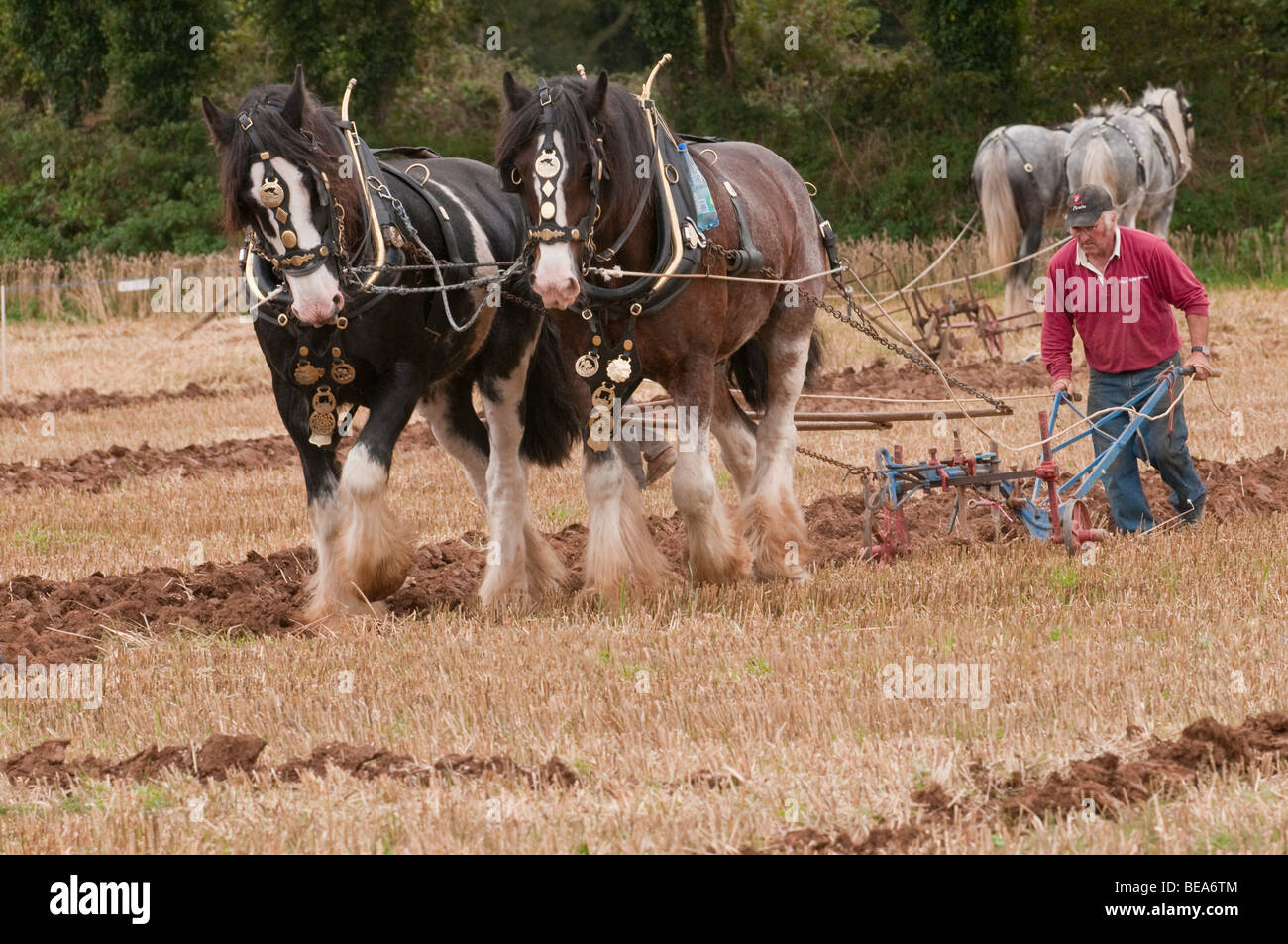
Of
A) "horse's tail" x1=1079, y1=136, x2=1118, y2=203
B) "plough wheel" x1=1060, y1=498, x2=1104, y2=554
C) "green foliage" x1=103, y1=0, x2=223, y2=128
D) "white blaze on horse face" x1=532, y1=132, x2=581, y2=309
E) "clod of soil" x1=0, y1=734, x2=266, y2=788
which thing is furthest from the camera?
"green foliage" x1=103, y1=0, x2=223, y2=128

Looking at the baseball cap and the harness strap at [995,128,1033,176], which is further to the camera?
the harness strap at [995,128,1033,176]

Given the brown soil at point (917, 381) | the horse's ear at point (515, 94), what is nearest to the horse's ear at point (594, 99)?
the horse's ear at point (515, 94)

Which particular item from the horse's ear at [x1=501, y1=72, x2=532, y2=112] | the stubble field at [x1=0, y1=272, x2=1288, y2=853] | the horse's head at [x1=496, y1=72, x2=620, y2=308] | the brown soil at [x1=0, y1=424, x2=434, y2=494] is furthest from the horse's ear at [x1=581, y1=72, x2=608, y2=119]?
the brown soil at [x1=0, y1=424, x2=434, y2=494]

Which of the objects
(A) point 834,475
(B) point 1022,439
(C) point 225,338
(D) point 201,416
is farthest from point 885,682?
(C) point 225,338

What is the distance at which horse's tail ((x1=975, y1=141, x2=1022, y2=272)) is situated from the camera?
17625 millimetres

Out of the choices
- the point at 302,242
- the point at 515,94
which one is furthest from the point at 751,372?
the point at 302,242

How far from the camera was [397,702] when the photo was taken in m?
5.43

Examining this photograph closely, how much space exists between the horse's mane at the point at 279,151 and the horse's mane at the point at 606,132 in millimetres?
683

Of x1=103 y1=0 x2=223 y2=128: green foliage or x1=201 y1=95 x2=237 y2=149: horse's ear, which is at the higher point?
x1=103 y1=0 x2=223 y2=128: green foliage

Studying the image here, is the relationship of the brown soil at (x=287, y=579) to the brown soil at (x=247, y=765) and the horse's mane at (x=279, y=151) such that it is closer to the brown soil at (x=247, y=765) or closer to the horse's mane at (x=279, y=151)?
the brown soil at (x=247, y=765)

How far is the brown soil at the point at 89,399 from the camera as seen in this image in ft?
53.9

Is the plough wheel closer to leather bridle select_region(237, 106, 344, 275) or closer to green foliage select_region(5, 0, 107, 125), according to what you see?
leather bridle select_region(237, 106, 344, 275)

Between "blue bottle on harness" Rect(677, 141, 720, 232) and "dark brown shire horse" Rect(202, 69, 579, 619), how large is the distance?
2.93 ft

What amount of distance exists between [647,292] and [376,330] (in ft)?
3.59
